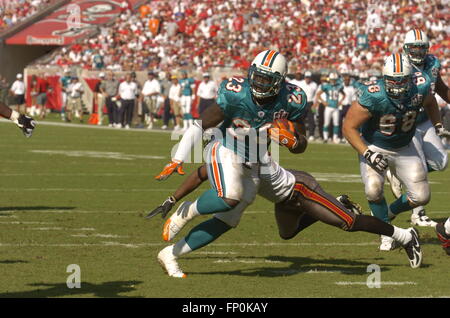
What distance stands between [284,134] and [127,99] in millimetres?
20622

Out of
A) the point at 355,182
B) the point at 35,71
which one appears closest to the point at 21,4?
the point at 35,71

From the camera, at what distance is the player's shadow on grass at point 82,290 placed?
598 cm

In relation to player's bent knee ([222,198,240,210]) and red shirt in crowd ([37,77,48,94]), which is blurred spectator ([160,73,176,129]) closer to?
red shirt in crowd ([37,77,48,94])

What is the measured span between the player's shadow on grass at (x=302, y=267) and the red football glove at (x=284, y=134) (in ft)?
3.12

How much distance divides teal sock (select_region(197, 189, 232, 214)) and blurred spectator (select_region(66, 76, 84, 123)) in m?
23.9

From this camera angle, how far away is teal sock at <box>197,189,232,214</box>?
260 inches

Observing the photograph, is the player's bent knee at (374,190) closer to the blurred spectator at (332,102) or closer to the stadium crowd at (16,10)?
the blurred spectator at (332,102)

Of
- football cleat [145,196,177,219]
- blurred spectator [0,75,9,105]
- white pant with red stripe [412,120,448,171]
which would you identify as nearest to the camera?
football cleat [145,196,177,219]

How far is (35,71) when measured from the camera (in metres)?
36.0

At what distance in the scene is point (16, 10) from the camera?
139ft

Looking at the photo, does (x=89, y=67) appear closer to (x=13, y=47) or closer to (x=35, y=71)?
(x=35, y=71)

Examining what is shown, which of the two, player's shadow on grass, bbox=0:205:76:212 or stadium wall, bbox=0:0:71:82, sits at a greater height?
player's shadow on grass, bbox=0:205:76:212

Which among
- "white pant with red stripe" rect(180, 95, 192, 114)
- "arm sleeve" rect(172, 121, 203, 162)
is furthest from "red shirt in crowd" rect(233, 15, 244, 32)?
"arm sleeve" rect(172, 121, 203, 162)

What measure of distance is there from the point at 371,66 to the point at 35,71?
47.9ft
